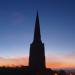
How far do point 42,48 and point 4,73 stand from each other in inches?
694

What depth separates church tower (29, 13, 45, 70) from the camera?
6850 cm

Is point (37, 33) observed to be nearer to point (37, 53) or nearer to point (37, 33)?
point (37, 33)

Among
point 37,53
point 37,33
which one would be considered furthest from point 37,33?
point 37,53

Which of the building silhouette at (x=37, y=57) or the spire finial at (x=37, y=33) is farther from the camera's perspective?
the spire finial at (x=37, y=33)

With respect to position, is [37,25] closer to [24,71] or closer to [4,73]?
[24,71]

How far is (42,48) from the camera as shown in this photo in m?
70.8

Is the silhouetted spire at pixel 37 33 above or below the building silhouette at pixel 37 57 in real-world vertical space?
above

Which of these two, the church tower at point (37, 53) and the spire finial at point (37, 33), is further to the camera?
the spire finial at point (37, 33)

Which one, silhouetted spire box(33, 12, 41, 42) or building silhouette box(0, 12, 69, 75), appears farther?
silhouetted spire box(33, 12, 41, 42)

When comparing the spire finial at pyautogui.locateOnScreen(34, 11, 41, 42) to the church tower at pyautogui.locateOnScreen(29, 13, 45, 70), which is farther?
the spire finial at pyautogui.locateOnScreen(34, 11, 41, 42)

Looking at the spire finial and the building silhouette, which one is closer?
the building silhouette

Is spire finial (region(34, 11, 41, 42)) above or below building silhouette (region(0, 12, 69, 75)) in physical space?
above

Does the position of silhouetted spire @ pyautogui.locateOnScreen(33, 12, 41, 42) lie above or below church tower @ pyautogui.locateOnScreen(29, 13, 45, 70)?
above

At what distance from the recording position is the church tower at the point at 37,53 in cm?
6850
